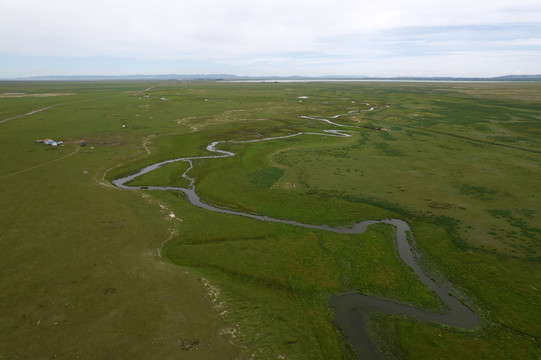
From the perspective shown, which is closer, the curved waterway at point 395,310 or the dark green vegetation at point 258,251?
the dark green vegetation at point 258,251

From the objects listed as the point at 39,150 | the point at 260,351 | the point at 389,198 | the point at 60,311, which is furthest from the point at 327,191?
the point at 39,150

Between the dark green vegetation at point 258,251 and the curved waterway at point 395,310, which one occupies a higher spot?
the dark green vegetation at point 258,251

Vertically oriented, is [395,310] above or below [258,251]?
below

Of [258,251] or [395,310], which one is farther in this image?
[258,251]

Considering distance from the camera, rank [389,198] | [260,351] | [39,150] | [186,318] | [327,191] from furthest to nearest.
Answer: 1. [39,150]
2. [327,191]
3. [389,198]
4. [186,318]
5. [260,351]

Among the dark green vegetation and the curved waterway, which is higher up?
the dark green vegetation

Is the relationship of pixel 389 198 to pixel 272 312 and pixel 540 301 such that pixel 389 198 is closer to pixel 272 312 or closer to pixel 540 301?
pixel 540 301

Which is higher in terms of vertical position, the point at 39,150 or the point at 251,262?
the point at 39,150

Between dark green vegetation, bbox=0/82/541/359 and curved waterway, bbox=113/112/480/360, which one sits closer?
dark green vegetation, bbox=0/82/541/359
